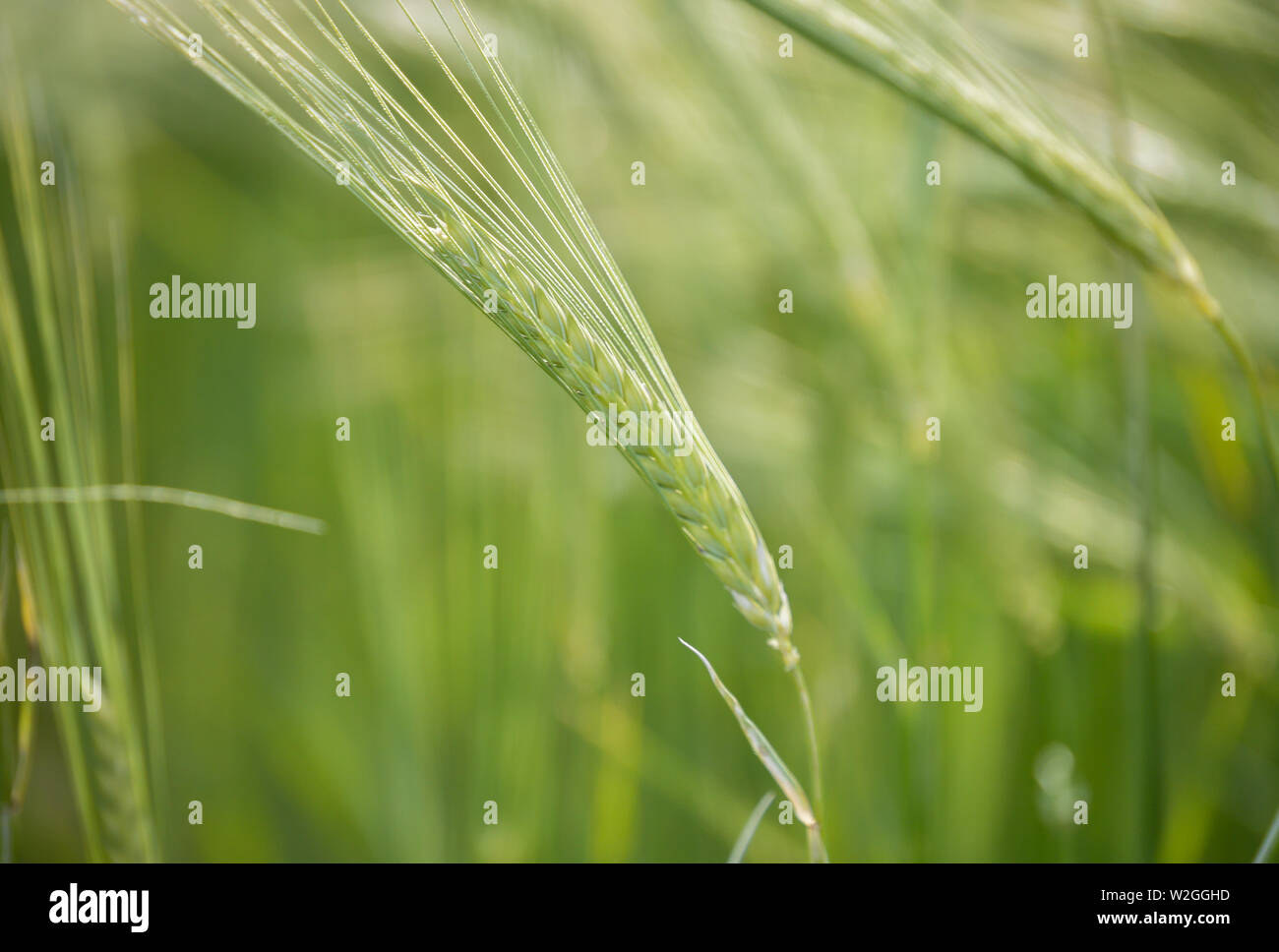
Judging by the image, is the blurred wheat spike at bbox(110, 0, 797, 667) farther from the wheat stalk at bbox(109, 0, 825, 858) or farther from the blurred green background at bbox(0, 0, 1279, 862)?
the blurred green background at bbox(0, 0, 1279, 862)

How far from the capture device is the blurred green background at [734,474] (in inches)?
24.9

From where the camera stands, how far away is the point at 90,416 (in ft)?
1.89

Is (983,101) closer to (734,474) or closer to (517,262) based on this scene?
(517,262)

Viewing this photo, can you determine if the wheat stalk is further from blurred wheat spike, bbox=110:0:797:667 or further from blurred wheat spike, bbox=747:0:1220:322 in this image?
blurred wheat spike, bbox=747:0:1220:322

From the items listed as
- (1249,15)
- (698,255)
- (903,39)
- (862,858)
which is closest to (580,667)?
(862,858)

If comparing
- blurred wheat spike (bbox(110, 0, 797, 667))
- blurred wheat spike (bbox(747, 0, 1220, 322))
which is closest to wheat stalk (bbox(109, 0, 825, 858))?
blurred wheat spike (bbox(110, 0, 797, 667))

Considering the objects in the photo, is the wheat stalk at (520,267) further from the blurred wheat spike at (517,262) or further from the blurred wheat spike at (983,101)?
the blurred wheat spike at (983,101)

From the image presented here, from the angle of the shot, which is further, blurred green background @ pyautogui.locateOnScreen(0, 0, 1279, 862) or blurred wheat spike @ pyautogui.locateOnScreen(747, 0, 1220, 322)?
blurred green background @ pyautogui.locateOnScreen(0, 0, 1279, 862)

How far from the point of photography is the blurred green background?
2.07 ft

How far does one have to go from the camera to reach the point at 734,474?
90cm

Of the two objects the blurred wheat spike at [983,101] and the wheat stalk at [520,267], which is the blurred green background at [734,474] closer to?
the blurred wheat spike at [983,101]

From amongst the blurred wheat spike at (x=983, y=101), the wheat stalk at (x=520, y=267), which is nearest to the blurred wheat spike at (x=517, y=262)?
the wheat stalk at (x=520, y=267)

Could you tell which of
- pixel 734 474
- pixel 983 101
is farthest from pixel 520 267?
pixel 734 474

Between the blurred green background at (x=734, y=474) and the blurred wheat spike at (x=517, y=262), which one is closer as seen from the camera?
the blurred wheat spike at (x=517, y=262)
